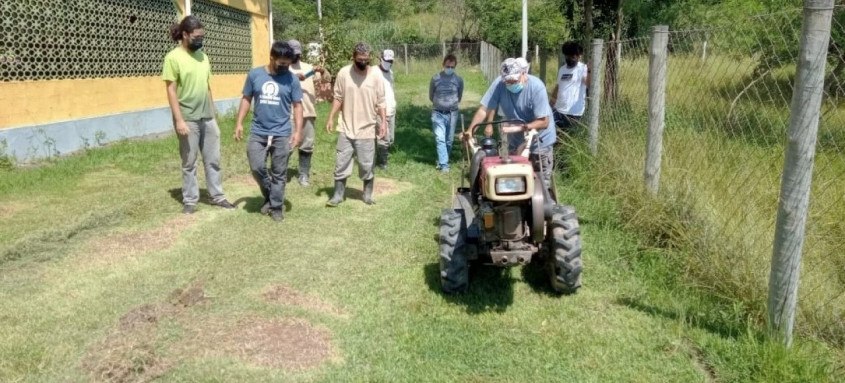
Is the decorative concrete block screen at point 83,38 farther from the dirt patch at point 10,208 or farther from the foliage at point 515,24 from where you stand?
the foliage at point 515,24

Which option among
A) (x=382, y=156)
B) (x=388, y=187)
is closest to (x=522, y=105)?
(x=388, y=187)

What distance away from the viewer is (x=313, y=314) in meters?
4.29

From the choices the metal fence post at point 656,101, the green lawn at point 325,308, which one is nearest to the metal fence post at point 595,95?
the green lawn at point 325,308

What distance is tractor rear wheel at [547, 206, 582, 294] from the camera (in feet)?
14.4

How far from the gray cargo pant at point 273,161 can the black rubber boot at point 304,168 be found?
62.2 inches

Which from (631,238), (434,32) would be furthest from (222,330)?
(434,32)

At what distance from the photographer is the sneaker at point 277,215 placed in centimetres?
657

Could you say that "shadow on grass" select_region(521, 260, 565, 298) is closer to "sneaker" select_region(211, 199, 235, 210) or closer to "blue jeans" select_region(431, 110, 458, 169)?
"sneaker" select_region(211, 199, 235, 210)

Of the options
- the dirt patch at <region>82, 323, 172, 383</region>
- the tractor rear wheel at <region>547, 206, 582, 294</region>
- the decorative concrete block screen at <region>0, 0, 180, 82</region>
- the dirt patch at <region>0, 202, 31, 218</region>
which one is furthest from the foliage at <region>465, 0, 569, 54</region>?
the dirt patch at <region>82, 323, 172, 383</region>

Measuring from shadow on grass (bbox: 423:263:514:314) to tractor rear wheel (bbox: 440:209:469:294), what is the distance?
0.11 metres

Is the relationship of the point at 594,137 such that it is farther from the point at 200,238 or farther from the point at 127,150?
the point at 127,150

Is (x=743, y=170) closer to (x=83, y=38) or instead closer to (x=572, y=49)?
(x=572, y=49)

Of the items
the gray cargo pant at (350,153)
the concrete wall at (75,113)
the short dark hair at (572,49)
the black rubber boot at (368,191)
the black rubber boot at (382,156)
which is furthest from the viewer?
the black rubber boot at (382,156)

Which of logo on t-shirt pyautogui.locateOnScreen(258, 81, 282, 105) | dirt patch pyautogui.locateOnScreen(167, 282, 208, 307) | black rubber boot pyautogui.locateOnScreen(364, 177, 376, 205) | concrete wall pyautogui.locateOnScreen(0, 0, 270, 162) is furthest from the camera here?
concrete wall pyautogui.locateOnScreen(0, 0, 270, 162)
